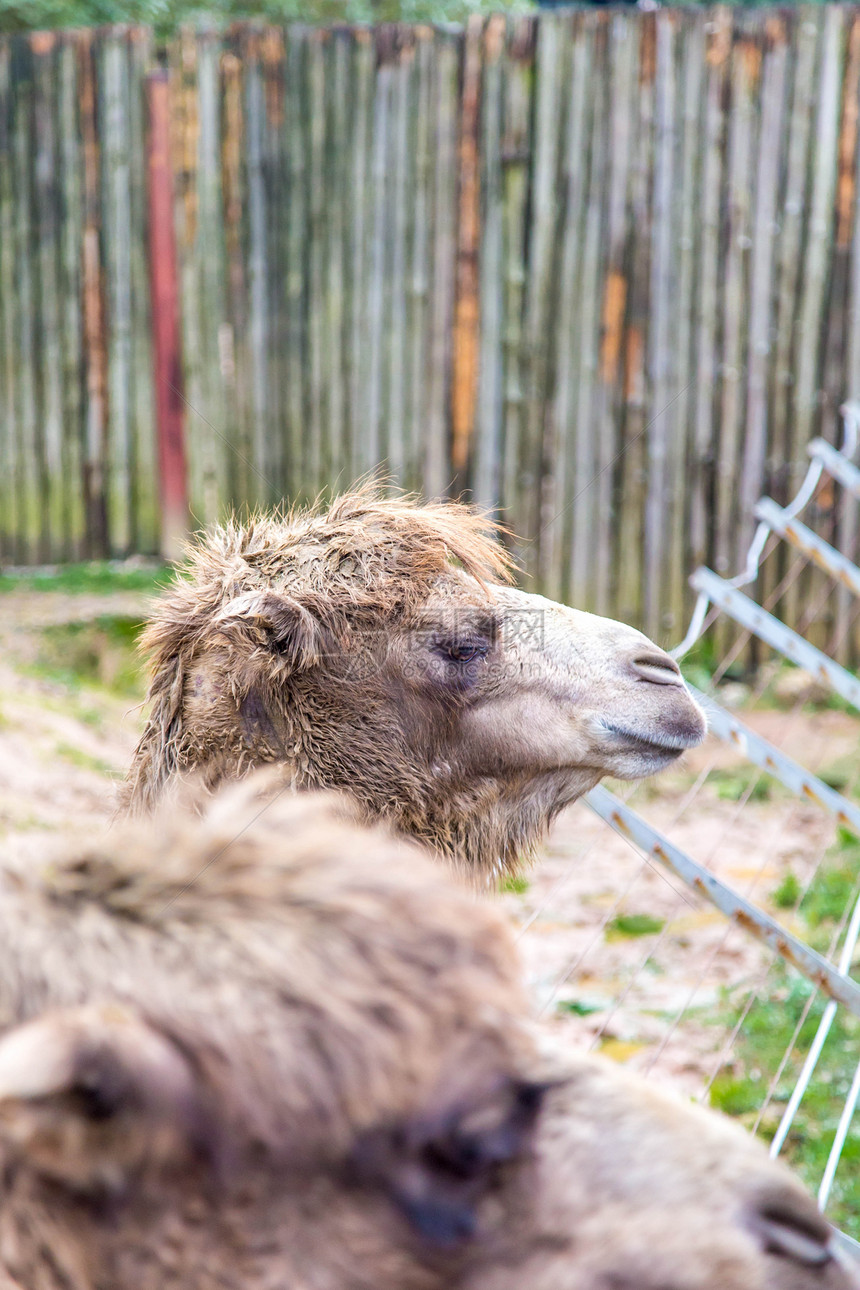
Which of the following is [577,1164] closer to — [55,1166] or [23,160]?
[55,1166]

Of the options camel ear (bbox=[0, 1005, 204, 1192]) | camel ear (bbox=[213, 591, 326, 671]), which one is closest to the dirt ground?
camel ear (bbox=[213, 591, 326, 671])

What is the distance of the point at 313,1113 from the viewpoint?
1.19 metres

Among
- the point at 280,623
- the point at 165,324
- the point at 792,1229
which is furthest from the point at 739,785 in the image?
the point at 792,1229

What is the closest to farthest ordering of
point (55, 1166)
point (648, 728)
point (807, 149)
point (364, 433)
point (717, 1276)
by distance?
point (55, 1166), point (717, 1276), point (648, 728), point (807, 149), point (364, 433)

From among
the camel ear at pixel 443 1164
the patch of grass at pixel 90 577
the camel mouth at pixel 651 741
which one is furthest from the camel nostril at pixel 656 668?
the patch of grass at pixel 90 577

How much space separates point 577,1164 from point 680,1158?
0.11 meters

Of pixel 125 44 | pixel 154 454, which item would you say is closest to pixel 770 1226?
pixel 154 454

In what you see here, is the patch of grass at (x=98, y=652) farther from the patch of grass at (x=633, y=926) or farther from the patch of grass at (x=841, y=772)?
the patch of grass at (x=841, y=772)

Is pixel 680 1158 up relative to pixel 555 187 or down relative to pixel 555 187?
down

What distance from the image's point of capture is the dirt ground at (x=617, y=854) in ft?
15.3

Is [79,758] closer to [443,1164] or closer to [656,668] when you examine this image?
[656,668]

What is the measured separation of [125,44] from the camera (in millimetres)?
7961

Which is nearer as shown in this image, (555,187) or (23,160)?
(555,187)

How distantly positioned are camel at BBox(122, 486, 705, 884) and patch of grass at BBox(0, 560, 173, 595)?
5224 mm
